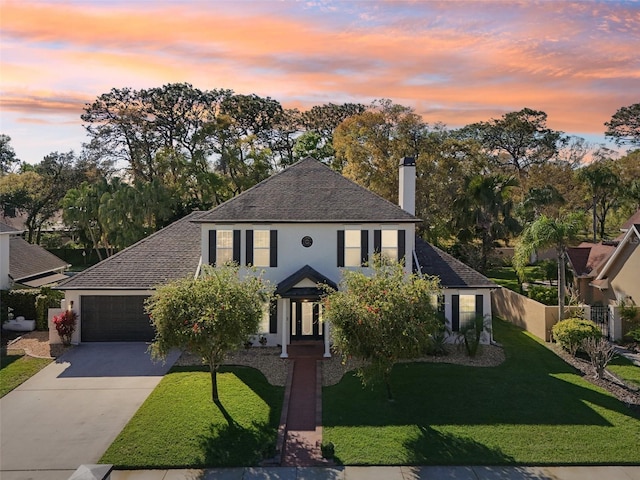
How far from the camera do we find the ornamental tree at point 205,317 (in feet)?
45.9

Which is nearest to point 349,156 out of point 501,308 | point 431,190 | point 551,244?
point 431,190

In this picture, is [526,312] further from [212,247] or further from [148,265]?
[148,265]

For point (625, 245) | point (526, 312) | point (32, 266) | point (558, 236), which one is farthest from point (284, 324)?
point (32, 266)

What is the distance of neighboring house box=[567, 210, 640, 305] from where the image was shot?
24.5m

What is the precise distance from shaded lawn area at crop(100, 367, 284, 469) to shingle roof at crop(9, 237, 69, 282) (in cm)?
1628

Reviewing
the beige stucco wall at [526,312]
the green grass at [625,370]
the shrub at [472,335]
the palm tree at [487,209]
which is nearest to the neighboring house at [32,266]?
the shrub at [472,335]

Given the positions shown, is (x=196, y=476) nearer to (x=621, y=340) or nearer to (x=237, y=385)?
(x=237, y=385)

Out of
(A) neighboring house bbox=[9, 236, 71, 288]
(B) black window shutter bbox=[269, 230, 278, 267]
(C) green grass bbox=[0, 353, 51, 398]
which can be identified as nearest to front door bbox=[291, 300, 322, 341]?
(B) black window shutter bbox=[269, 230, 278, 267]

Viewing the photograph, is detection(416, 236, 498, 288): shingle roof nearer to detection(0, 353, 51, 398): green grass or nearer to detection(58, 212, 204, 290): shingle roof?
detection(58, 212, 204, 290): shingle roof

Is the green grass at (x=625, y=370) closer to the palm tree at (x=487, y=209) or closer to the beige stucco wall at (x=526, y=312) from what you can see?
the beige stucco wall at (x=526, y=312)

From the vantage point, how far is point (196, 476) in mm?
12023

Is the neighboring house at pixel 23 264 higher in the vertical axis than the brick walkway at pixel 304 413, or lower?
higher

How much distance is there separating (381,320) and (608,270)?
1821cm

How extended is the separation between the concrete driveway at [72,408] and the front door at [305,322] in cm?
515
